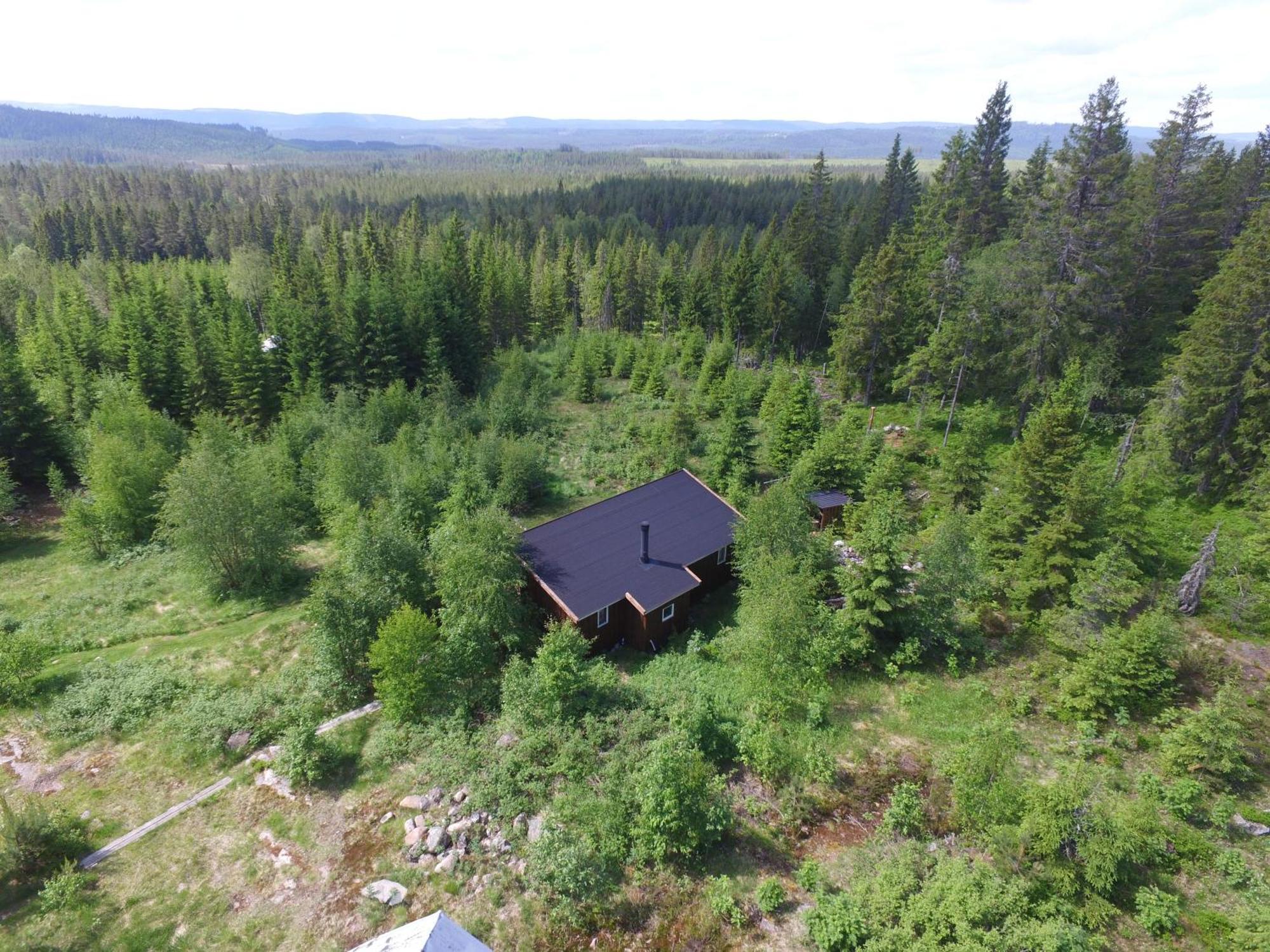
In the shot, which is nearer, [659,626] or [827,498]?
[659,626]

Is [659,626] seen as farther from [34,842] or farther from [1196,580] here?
[1196,580]

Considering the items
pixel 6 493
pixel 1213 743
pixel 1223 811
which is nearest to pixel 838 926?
pixel 1223 811

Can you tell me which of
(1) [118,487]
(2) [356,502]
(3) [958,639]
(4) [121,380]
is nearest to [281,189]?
(4) [121,380]

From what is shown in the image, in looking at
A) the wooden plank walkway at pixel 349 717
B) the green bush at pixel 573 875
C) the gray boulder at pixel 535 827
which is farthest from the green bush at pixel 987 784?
the wooden plank walkway at pixel 349 717

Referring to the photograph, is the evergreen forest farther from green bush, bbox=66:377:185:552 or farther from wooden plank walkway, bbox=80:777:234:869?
wooden plank walkway, bbox=80:777:234:869

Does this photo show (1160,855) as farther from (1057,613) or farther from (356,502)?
(356,502)

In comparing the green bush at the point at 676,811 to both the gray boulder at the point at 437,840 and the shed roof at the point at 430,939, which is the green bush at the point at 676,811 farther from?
the shed roof at the point at 430,939
